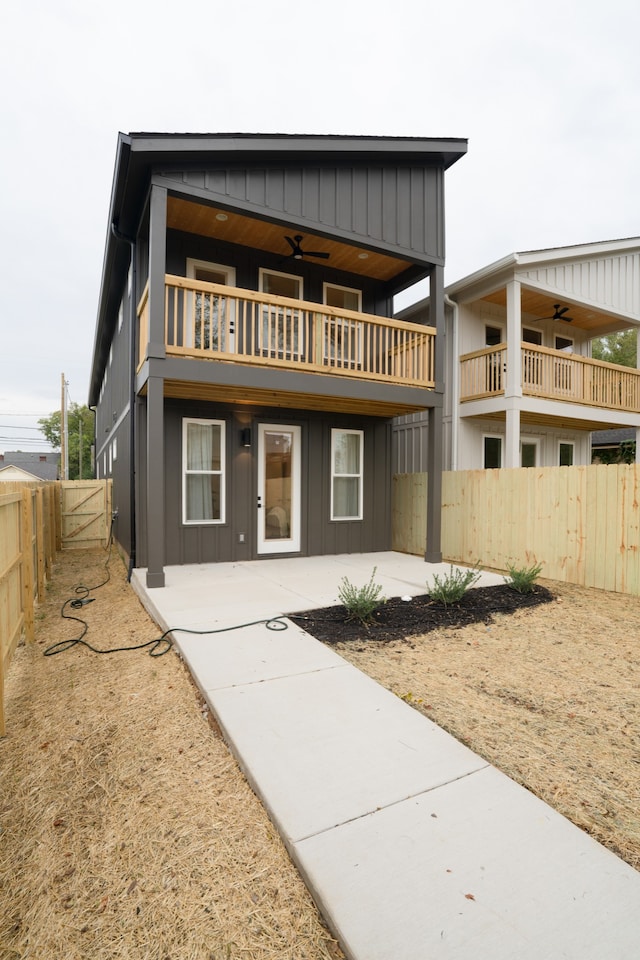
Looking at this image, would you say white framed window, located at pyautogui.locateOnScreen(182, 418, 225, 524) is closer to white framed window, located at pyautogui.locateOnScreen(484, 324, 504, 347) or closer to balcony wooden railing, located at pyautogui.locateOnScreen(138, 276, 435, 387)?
balcony wooden railing, located at pyautogui.locateOnScreen(138, 276, 435, 387)

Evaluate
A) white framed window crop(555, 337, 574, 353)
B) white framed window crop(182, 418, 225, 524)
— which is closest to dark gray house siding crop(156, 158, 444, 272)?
white framed window crop(182, 418, 225, 524)

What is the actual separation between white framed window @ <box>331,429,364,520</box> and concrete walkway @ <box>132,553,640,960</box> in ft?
17.1

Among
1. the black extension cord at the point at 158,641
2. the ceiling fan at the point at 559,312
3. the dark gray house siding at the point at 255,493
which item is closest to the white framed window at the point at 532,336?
the ceiling fan at the point at 559,312

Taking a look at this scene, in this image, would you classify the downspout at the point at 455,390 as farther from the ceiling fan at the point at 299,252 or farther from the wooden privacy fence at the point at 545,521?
the ceiling fan at the point at 299,252

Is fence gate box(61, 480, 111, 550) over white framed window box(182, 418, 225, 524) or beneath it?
beneath

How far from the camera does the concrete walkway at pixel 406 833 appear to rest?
4.42 ft

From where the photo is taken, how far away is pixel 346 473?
28.0 feet

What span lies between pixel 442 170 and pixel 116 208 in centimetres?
550

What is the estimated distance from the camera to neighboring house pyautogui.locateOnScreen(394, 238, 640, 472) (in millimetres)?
9359

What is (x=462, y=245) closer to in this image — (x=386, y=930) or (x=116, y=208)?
(x=116, y=208)

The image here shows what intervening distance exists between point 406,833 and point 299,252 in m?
7.77

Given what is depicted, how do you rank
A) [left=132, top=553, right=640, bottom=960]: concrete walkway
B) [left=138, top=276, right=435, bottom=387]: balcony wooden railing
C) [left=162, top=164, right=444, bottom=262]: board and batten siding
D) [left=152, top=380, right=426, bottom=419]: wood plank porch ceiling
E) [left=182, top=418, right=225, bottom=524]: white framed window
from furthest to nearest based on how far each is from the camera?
[left=182, top=418, right=225, bottom=524]: white framed window
[left=152, top=380, right=426, bottom=419]: wood plank porch ceiling
[left=162, top=164, right=444, bottom=262]: board and batten siding
[left=138, top=276, right=435, bottom=387]: balcony wooden railing
[left=132, top=553, right=640, bottom=960]: concrete walkway

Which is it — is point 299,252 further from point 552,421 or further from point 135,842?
point 135,842

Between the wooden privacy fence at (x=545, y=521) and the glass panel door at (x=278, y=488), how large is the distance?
2.45 meters
